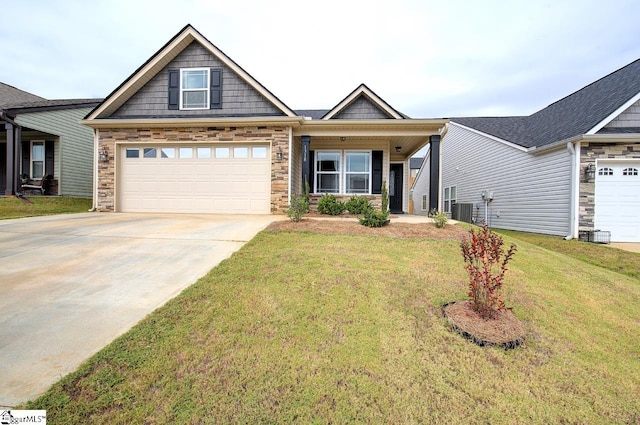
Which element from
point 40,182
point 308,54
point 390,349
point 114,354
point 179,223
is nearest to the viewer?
point 114,354

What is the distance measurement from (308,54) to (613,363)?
17019 mm

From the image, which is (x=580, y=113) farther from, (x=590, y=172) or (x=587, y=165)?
(x=590, y=172)

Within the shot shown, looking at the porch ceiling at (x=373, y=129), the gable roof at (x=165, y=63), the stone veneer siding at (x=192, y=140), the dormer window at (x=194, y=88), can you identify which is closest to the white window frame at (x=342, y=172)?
the porch ceiling at (x=373, y=129)

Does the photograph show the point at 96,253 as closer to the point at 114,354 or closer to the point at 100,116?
the point at 114,354

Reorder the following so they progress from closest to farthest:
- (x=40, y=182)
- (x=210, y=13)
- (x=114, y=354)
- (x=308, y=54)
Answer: (x=114, y=354), (x=210, y=13), (x=40, y=182), (x=308, y=54)

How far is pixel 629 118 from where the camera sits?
9.24 metres

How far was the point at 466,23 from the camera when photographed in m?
10.4

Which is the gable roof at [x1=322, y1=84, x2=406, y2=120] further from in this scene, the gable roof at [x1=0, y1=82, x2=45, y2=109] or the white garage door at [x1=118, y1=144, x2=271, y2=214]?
the gable roof at [x1=0, y1=82, x2=45, y2=109]

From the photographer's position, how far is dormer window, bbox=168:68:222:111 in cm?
1059

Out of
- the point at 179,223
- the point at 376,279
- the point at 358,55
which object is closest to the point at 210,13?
the point at 358,55

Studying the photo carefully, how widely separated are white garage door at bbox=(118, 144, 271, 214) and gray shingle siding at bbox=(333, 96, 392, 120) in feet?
12.2

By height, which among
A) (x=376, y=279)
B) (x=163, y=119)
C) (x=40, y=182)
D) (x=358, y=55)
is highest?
(x=358, y=55)

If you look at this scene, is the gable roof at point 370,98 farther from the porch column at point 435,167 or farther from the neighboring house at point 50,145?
the neighboring house at point 50,145

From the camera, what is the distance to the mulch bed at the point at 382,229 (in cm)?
648
